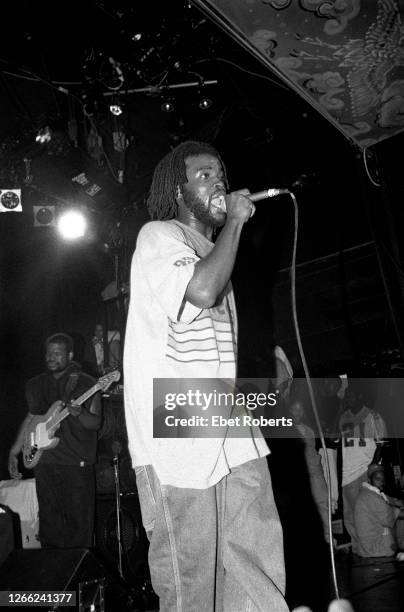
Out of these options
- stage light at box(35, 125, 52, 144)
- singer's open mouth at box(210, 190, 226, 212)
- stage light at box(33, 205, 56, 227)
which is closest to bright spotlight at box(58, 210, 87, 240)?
stage light at box(33, 205, 56, 227)

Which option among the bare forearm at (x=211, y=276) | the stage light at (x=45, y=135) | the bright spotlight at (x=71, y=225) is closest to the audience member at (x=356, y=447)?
the bright spotlight at (x=71, y=225)

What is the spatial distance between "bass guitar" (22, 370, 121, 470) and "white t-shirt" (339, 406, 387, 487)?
2.92 m

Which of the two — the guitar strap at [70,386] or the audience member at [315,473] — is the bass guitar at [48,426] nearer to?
the guitar strap at [70,386]

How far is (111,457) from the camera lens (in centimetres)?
475

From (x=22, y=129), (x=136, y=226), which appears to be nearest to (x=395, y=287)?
(x=136, y=226)

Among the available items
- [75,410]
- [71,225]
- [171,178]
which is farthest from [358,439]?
[171,178]

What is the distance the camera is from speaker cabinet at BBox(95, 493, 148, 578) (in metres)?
4.37

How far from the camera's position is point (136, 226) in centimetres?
584

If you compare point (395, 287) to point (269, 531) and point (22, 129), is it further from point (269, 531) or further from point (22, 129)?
point (22, 129)

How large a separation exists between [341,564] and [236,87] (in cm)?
389

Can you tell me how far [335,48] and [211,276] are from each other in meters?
1.88

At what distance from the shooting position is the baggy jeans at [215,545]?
4.24 ft

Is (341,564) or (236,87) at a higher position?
(236,87)

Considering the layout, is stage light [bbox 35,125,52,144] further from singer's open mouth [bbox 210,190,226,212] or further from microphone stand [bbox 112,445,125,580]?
singer's open mouth [bbox 210,190,226,212]
